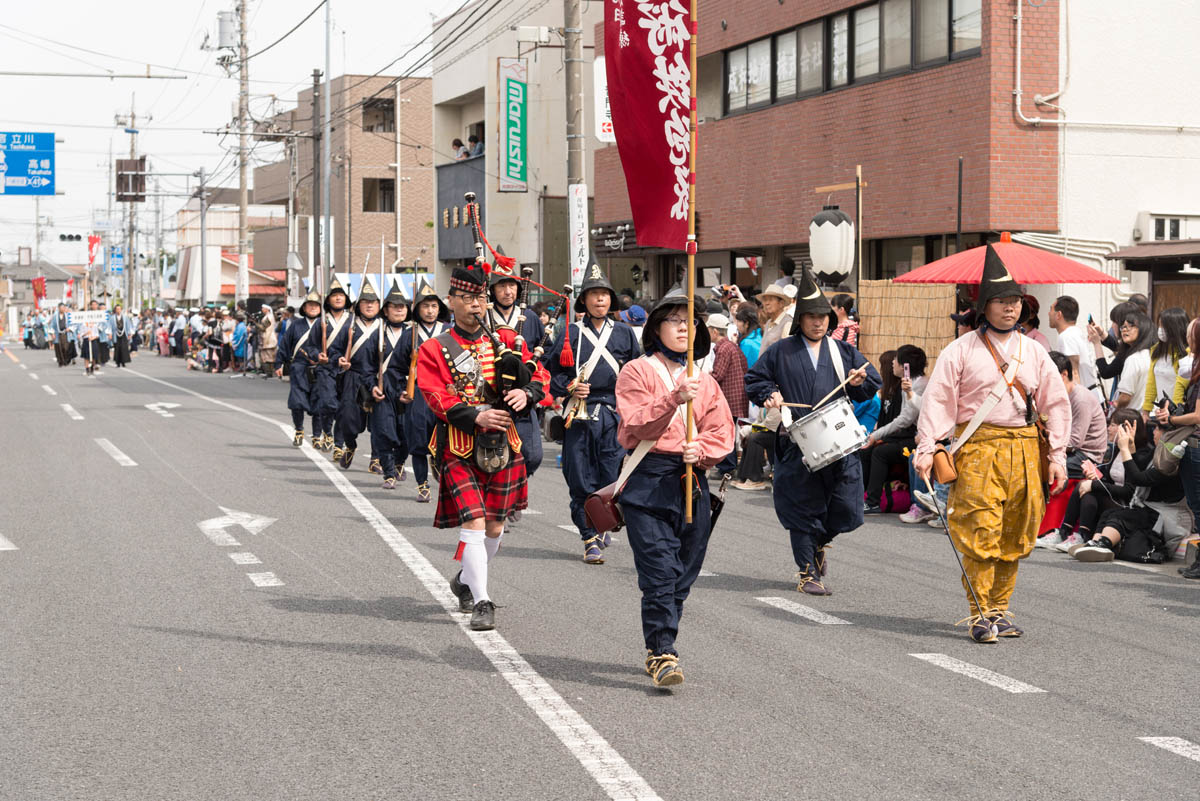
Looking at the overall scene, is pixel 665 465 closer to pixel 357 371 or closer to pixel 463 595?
pixel 463 595

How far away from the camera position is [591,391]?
10578 millimetres

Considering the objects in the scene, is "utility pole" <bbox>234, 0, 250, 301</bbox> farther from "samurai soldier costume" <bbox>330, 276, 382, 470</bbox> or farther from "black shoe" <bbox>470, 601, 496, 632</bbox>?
"black shoe" <bbox>470, 601, 496, 632</bbox>

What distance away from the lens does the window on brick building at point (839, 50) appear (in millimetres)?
22891

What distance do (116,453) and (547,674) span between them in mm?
12697

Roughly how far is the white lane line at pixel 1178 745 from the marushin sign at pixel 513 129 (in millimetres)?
28710

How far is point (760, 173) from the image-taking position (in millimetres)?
25344

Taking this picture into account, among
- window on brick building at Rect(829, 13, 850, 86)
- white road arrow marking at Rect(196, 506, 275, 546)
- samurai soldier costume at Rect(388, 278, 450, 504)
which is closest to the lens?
white road arrow marking at Rect(196, 506, 275, 546)

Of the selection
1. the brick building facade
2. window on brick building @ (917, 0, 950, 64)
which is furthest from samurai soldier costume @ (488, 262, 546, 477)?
window on brick building @ (917, 0, 950, 64)

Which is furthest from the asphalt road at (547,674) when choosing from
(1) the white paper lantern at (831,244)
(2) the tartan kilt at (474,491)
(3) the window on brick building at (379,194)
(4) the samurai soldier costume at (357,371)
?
(3) the window on brick building at (379,194)

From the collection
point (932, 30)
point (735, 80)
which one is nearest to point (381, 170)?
point (735, 80)

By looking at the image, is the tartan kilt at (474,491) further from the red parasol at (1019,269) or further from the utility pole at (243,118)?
the utility pole at (243,118)

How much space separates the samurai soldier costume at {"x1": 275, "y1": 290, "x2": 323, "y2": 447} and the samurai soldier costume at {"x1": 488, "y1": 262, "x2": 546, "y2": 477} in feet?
19.8

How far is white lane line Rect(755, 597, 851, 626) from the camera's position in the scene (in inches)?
332

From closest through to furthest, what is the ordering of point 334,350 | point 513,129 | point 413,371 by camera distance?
point 413,371 < point 334,350 < point 513,129
